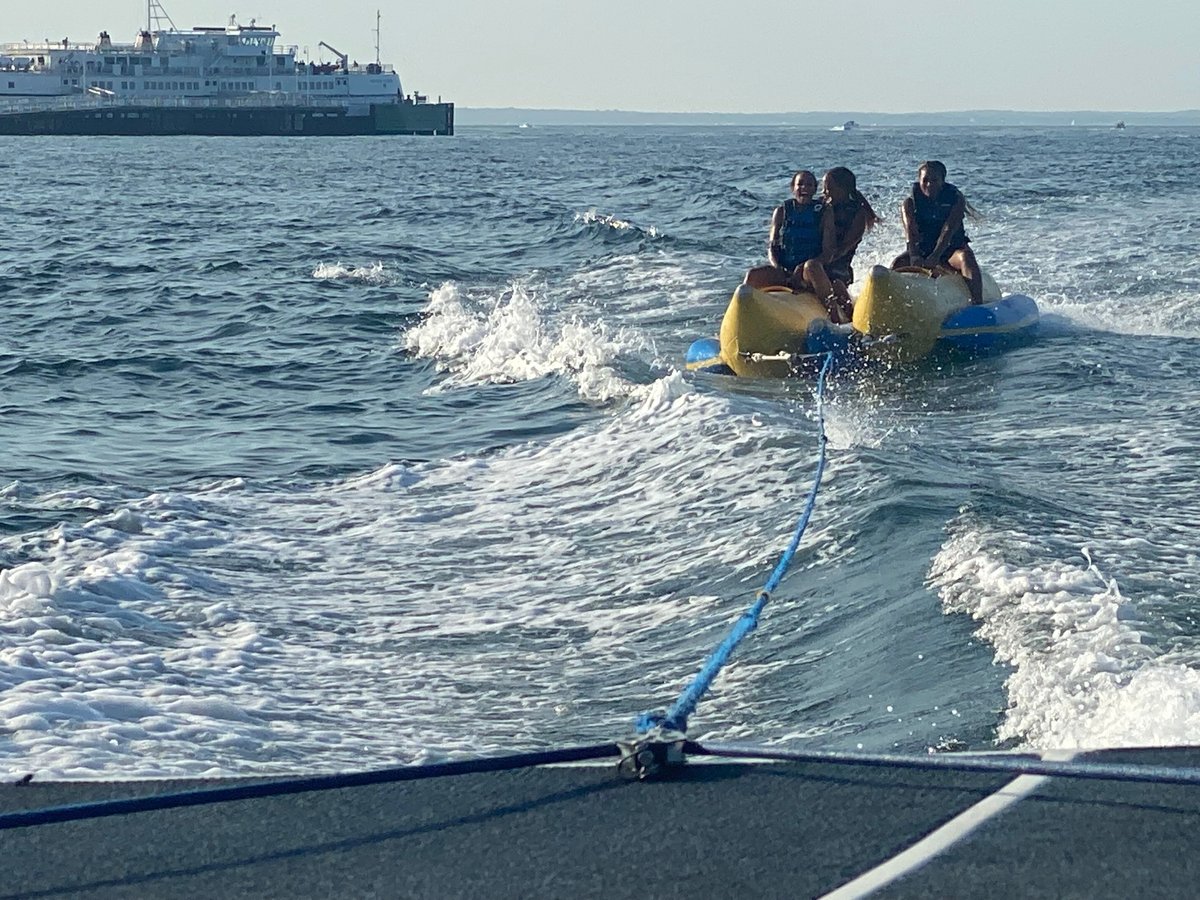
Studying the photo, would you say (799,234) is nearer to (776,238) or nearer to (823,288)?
(776,238)

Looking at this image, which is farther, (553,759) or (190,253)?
(190,253)

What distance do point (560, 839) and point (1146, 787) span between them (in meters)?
0.98

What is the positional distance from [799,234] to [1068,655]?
6313mm

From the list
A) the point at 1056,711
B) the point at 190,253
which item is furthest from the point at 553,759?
the point at 190,253

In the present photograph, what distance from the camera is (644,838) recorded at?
255 centimetres

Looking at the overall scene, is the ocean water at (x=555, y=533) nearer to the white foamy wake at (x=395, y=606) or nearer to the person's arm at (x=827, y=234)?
the white foamy wake at (x=395, y=606)

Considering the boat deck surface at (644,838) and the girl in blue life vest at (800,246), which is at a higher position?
the girl in blue life vest at (800,246)

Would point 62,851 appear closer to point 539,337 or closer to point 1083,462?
point 1083,462

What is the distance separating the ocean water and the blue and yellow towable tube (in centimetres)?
26

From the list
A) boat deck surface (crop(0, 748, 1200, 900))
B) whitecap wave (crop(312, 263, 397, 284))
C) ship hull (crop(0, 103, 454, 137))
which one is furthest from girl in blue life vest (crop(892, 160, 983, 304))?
ship hull (crop(0, 103, 454, 137))

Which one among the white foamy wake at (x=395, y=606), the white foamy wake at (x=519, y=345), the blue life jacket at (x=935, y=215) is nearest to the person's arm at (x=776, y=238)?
the blue life jacket at (x=935, y=215)

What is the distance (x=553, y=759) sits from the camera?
2842mm

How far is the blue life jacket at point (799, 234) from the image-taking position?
32.9ft

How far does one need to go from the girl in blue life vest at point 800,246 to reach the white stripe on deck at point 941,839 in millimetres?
7445
